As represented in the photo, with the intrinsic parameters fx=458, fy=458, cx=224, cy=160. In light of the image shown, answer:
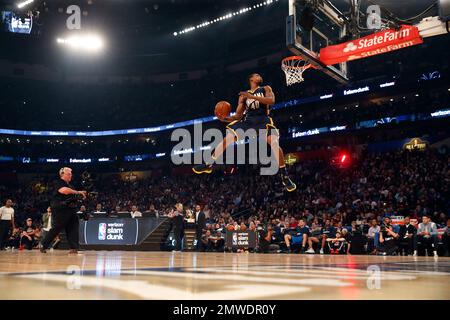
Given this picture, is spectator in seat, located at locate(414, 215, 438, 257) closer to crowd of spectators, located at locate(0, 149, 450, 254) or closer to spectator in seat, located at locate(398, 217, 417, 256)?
crowd of spectators, located at locate(0, 149, 450, 254)

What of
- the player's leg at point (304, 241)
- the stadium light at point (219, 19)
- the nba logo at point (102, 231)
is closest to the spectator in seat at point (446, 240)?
the player's leg at point (304, 241)

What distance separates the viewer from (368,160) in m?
21.7

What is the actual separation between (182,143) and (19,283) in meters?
31.2

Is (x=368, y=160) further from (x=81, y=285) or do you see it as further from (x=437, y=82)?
(x=81, y=285)

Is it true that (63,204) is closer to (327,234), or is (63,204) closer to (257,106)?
(257,106)

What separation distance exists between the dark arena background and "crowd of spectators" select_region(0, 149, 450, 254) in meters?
0.09

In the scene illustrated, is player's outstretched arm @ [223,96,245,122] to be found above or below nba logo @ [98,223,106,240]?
above

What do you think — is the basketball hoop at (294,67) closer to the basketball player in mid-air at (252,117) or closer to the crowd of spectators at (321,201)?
the crowd of spectators at (321,201)

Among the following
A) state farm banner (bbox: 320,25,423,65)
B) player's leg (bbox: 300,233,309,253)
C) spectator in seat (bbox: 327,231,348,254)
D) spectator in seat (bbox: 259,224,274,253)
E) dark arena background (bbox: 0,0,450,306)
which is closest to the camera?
dark arena background (bbox: 0,0,450,306)

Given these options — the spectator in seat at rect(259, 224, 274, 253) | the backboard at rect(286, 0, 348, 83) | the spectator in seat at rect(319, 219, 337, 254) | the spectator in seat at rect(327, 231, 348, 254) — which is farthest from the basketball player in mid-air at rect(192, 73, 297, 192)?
the spectator in seat at rect(259, 224, 274, 253)

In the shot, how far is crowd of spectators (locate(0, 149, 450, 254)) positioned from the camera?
45.2 feet

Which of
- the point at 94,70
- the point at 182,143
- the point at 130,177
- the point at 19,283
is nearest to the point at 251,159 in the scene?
the point at 182,143

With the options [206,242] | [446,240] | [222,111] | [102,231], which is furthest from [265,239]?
[222,111]

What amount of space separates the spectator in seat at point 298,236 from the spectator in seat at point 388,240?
2291 mm
